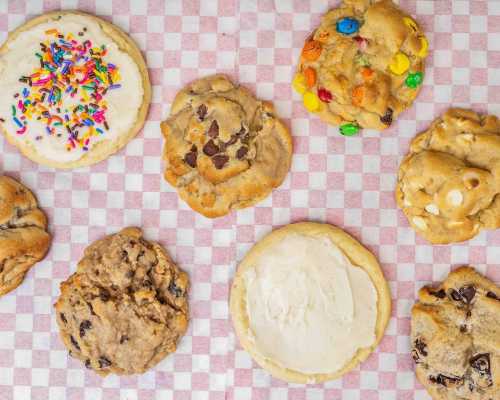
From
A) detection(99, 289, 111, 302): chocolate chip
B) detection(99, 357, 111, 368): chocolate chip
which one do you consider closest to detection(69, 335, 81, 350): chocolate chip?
detection(99, 357, 111, 368): chocolate chip

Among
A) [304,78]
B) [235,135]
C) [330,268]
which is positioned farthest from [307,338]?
[304,78]

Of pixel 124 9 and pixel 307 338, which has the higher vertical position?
pixel 124 9

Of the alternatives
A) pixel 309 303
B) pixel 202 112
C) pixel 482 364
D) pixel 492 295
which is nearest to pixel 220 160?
pixel 202 112

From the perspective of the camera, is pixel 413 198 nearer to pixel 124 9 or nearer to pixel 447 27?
pixel 447 27

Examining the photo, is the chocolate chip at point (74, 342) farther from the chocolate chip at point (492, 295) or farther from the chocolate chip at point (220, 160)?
the chocolate chip at point (492, 295)

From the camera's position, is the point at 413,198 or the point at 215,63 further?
the point at 215,63

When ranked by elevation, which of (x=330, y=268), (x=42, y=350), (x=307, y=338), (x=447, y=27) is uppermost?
(x=447, y=27)

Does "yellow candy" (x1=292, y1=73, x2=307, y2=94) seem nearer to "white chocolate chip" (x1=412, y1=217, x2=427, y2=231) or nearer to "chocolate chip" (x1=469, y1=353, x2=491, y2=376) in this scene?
"white chocolate chip" (x1=412, y1=217, x2=427, y2=231)
